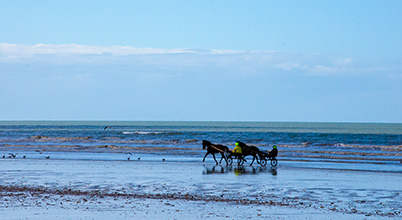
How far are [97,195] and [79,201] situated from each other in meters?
1.17

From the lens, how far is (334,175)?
70.3 ft

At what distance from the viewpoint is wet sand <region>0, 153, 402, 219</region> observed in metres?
12.2

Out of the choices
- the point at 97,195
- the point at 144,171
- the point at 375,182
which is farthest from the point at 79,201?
the point at 375,182

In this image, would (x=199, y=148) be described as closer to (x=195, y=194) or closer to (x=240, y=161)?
(x=240, y=161)

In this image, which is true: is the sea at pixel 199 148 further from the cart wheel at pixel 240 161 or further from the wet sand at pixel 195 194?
the wet sand at pixel 195 194

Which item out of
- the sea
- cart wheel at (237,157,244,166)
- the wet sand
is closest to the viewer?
the wet sand

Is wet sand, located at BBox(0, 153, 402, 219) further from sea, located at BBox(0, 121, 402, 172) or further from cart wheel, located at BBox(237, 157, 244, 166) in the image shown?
sea, located at BBox(0, 121, 402, 172)

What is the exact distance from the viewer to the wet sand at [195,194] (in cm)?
1220

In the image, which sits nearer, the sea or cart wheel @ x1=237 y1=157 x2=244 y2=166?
cart wheel @ x1=237 y1=157 x2=244 y2=166

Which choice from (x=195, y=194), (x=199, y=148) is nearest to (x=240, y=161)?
(x=195, y=194)

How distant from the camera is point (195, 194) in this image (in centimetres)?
1527

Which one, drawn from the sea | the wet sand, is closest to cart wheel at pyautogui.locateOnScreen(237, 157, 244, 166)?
the sea

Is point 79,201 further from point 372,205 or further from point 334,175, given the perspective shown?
point 334,175

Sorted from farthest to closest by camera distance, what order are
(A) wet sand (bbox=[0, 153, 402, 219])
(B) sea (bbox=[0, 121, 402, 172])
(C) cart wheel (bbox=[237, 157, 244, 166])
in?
(B) sea (bbox=[0, 121, 402, 172]) → (C) cart wheel (bbox=[237, 157, 244, 166]) → (A) wet sand (bbox=[0, 153, 402, 219])
